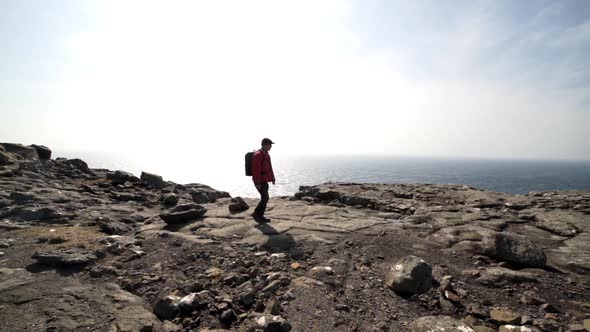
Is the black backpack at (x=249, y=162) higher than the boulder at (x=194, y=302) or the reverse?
higher

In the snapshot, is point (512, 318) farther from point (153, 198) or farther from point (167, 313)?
point (153, 198)

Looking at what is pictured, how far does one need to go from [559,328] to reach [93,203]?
14737mm

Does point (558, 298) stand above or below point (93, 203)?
below

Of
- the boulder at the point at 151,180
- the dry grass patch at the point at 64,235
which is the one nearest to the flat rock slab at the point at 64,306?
the dry grass patch at the point at 64,235

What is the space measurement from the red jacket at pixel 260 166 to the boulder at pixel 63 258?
4.96m

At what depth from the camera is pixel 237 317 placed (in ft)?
14.0

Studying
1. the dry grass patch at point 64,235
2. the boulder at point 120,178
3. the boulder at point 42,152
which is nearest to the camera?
the dry grass patch at point 64,235

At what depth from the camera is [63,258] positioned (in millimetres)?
5719

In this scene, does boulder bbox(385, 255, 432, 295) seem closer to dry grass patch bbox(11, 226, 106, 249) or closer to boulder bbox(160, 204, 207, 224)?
dry grass patch bbox(11, 226, 106, 249)

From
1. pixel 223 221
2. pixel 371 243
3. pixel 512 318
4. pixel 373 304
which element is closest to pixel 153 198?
pixel 223 221

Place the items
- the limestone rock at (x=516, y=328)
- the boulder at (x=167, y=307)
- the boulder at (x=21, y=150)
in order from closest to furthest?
1. the limestone rock at (x=516, y=328)
2. the boulder at (x=167, y=307)
3. the boulder at (x=21, y=150)

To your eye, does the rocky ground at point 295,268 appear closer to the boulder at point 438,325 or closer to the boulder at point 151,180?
the boulder at point 438,325

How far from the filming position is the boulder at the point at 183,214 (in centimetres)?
954

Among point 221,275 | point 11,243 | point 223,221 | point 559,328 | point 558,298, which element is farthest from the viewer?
point 223,221
